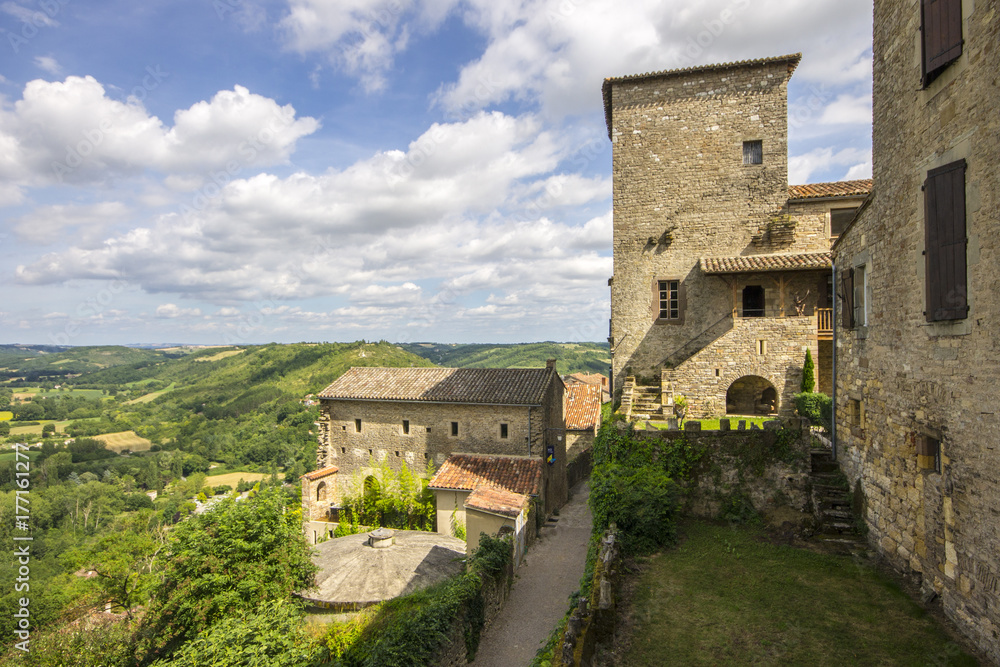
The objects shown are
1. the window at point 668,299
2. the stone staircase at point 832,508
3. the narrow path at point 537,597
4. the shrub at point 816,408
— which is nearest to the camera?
the stone staircase at point 832,508

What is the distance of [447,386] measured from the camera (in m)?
23.6

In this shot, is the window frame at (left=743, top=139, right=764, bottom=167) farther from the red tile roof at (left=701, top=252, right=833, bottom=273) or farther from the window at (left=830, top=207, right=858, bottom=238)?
the red tile roof at (left=701, top=252, right=833, bottom=273)

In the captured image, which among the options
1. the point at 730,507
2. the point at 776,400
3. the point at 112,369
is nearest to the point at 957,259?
the point at 730,507

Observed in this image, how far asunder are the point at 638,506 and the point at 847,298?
647 centimetres

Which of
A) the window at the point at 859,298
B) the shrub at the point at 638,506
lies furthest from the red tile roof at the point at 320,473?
the window at the point at 859,298

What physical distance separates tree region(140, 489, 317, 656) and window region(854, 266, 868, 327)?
50.8 feet

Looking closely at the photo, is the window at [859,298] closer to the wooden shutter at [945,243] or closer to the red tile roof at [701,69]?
the wooden shutter at [945,243]

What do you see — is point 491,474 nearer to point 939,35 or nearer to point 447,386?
point 447,386

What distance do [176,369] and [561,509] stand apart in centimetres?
14471

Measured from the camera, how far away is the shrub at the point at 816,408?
42.7ft

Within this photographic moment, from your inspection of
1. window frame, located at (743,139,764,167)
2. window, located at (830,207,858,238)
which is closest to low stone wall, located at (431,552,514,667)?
window, located at (830,207,858,238)

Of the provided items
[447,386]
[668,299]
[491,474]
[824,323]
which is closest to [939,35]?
[668,299]

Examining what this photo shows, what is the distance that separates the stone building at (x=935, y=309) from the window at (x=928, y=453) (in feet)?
0.06

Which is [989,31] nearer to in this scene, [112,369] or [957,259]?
[957,259]
